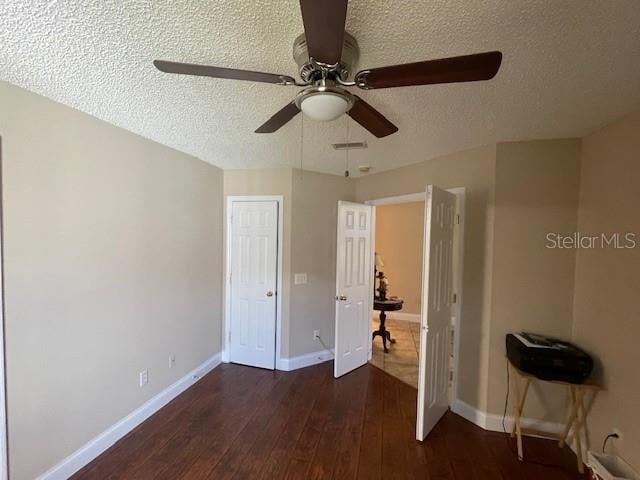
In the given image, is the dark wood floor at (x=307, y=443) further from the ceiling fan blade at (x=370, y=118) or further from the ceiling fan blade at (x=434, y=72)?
the ceiling fan blade at (x=434, y=72)

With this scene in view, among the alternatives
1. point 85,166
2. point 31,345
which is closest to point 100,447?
point 31,345

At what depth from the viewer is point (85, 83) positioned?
1.63m

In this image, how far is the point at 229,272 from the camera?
3.69m

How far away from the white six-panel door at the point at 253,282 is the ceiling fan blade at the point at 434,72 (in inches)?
98.1

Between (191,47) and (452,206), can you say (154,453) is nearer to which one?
(191,47)

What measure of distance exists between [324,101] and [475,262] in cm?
212

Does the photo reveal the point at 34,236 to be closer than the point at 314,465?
Yes

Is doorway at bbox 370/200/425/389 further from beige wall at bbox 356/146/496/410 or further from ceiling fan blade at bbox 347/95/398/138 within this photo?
ceiling fan blade at bbox 347/95/398/138

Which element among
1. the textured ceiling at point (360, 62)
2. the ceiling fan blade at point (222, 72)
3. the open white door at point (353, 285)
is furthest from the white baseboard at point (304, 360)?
the ceiling fan blade at point (222, 72)

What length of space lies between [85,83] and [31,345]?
5.10ft

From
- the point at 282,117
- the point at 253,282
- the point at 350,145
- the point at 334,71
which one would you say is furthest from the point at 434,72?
the point at 253,282

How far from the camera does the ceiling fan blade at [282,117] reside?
1385 millimetres

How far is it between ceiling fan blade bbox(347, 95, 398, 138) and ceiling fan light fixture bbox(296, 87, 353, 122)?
0.13m

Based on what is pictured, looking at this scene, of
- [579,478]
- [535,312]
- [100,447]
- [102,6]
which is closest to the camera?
[102,6]
